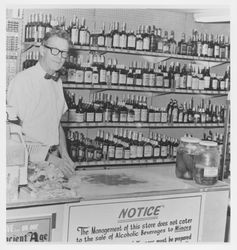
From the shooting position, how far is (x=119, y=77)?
390 cm

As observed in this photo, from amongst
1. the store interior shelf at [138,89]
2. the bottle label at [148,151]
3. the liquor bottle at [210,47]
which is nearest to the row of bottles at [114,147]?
the bottle label at [148,151]

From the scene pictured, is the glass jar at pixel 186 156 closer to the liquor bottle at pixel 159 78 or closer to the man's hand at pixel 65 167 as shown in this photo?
the man's hand at pixel 65 167

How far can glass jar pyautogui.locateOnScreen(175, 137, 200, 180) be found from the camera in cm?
220

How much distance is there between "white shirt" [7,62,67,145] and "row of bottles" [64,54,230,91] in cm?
72

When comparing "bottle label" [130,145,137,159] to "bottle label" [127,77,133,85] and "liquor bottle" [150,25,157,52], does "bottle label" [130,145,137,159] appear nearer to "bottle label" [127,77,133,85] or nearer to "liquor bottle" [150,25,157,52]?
"bottle label" [127,77,133,85]

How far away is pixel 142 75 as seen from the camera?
4.08 meters

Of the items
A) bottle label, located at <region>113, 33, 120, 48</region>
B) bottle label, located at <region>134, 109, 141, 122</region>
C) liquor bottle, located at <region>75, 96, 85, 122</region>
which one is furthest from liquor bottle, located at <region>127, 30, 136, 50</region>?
liquor bottle, located at <region>75, 96, 85, 122</region>

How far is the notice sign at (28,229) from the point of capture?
1882 millimetres

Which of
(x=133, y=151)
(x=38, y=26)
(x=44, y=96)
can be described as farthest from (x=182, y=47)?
(x=44, y=96)

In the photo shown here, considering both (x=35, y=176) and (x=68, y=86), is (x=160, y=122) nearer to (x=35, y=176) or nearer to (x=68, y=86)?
(x=68, y=86)

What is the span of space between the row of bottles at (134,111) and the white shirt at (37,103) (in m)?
0.77

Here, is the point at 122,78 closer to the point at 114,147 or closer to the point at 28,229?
the point at 114,147

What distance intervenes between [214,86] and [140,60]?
0.85 metres
